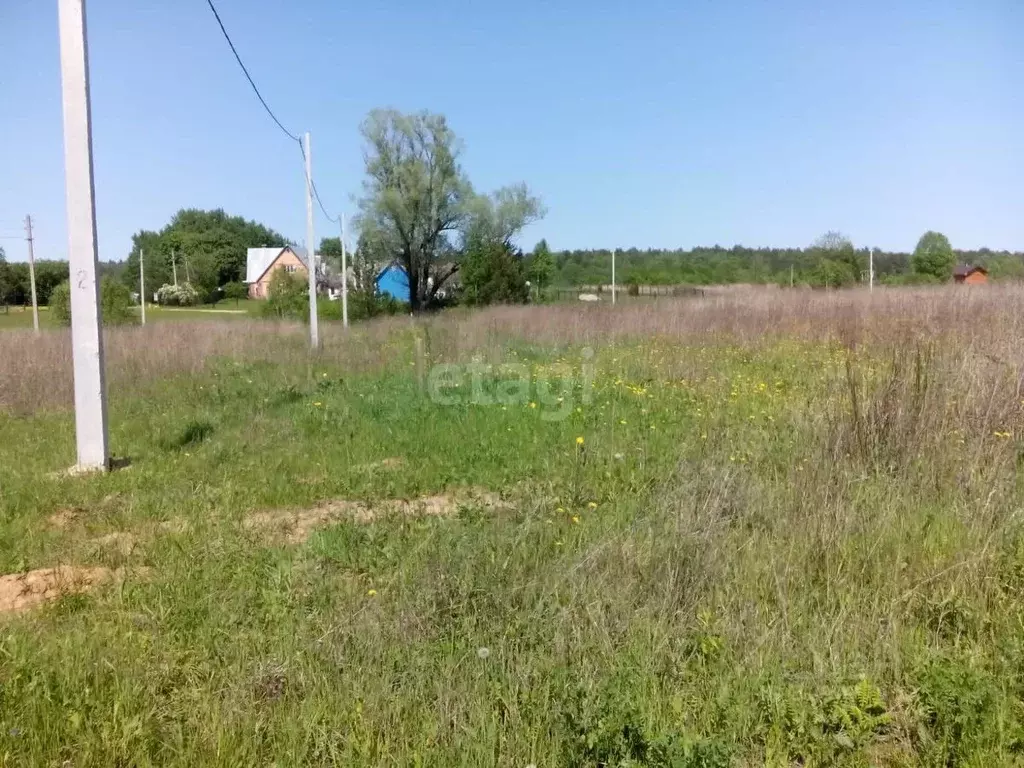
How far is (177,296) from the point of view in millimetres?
54094

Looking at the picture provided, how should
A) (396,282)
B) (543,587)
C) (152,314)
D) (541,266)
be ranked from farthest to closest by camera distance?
(541,266), (396,282), (152,314), (543,587)

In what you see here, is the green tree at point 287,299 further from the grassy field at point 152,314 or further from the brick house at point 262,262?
the brick house at point 262,262

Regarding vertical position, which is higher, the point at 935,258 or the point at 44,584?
the point at 935,258

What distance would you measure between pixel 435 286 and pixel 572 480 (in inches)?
1297

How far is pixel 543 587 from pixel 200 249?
7436cm

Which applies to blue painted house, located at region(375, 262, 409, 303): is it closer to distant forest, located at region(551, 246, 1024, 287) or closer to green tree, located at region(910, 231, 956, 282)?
distant forest, located at region(551, 246, 1024, 287)

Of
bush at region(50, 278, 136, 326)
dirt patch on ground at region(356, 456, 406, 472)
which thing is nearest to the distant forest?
bush at region(50, 278, 136, 326)

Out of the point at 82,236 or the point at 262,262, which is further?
the point at 262,262

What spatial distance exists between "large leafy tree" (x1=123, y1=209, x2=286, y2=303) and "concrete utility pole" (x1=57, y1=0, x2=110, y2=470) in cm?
5513

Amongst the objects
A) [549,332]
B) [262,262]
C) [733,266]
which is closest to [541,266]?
[733,266]

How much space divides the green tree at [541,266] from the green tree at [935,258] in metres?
20.1

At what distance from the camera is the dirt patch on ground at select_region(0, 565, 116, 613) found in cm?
316

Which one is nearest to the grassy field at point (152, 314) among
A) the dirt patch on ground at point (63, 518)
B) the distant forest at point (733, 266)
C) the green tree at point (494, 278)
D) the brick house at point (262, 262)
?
the brick house at point (262, 262)

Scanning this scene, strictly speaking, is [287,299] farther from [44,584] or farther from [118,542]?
[44,584]
